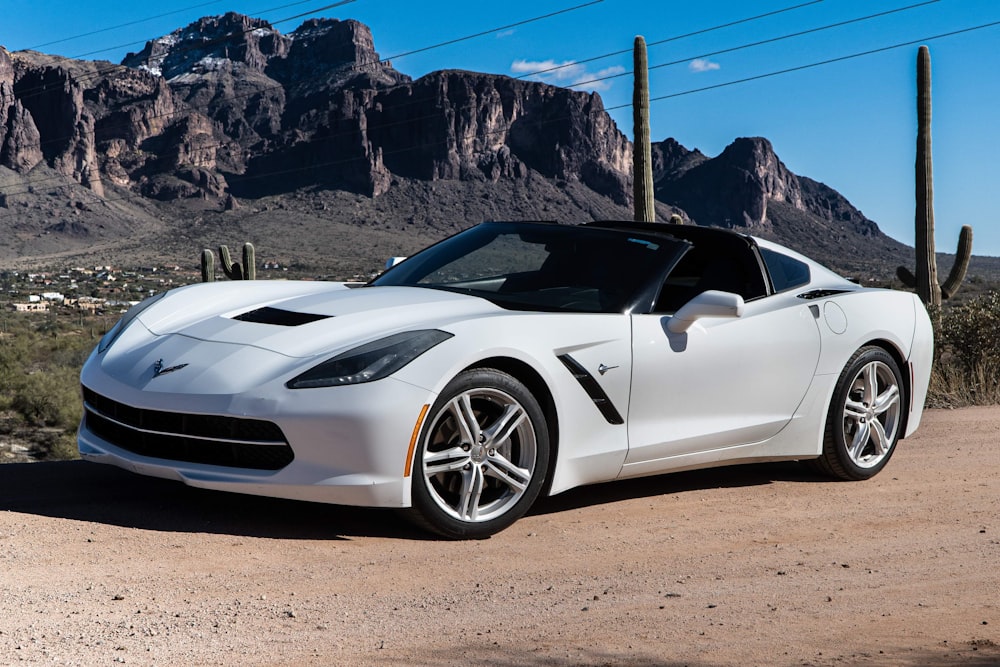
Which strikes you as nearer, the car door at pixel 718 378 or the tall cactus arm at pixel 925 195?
the car door at pixel 718 378

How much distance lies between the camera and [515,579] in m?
4.07

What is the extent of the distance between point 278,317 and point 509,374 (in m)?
1.12

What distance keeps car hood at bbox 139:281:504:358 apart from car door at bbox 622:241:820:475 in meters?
0.81

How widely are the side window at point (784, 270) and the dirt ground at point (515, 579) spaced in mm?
1107

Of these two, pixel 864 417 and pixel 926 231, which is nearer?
pixel 864 417

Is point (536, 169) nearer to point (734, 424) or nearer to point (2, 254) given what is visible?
point (2, 254)

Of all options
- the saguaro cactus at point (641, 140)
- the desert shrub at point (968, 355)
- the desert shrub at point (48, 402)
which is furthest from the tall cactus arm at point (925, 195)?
the desert shrub at point (48, 402)

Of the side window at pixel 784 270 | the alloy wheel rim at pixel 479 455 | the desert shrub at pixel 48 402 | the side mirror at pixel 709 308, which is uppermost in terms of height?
the side window at pixel 784 270

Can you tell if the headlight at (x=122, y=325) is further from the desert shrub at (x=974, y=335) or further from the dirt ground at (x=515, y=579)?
the desert shrub at (x=974, y=335)

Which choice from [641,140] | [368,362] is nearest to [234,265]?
[641,140]

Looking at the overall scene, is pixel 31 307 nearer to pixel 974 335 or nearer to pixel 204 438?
pixel 974 335

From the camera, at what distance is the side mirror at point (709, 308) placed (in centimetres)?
502

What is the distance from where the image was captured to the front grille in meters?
4.33

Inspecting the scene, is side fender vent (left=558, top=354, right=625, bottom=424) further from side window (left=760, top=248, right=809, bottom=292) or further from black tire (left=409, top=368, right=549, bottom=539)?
side window (left=760, top=248, right=809, bottom=292)
